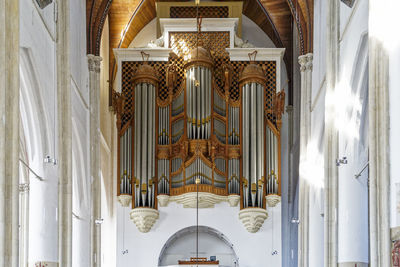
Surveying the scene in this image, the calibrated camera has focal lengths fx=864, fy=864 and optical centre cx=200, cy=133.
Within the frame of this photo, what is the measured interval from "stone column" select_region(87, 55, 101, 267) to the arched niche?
3087 mm

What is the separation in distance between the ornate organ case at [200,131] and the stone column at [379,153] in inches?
463

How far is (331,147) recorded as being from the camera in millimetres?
17500

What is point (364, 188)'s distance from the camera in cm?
1658

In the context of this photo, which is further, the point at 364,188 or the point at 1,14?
the point at 364,188

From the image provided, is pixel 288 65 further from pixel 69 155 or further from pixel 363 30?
pixel 363 30

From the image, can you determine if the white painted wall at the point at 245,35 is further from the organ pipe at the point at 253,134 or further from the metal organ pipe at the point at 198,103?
the metal organ pipe at the point at 198,103

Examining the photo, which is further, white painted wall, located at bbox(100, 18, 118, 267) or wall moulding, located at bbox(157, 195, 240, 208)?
white painted wall, located at bbox(100, 18, 118, 267)

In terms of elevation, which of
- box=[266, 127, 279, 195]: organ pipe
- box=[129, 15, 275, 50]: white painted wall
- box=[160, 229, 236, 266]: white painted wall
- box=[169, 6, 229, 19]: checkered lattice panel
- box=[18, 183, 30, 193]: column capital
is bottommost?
box=[160, 229, 236, 266]: white painted wall

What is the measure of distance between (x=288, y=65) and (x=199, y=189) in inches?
208

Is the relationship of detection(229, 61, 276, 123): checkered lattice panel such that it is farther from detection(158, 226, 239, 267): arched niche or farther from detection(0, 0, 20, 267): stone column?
detection(0, 0, 20, 267): stone column

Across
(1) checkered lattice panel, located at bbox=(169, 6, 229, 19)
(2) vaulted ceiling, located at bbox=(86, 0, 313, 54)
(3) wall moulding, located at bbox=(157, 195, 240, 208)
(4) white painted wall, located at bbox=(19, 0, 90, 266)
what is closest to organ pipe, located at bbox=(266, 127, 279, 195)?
(3) wall moulding, located at bbox=(157, 195, 240, 208)

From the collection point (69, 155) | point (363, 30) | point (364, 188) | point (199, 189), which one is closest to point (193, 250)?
point (199, 189)

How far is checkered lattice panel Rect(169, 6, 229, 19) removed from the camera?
1058 inches

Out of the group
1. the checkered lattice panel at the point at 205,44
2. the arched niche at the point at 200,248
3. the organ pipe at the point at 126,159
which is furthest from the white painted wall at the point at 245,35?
the arched niche at the point at 200,248
